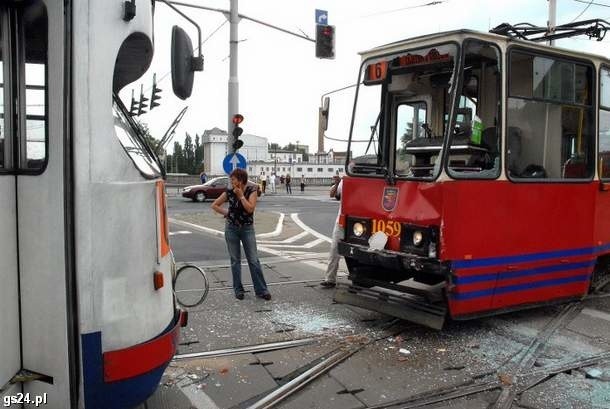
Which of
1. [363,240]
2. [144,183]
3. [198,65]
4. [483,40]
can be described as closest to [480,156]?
[483,40]

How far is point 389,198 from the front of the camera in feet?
19.0

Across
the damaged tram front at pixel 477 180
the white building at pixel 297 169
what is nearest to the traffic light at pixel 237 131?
the damaged tram front at pixel 477 180

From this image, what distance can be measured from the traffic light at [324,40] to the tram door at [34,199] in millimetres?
12756

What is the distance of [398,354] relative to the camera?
201 inches

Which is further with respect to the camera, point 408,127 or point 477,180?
point 408,127

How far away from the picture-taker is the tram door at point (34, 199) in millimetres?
2676

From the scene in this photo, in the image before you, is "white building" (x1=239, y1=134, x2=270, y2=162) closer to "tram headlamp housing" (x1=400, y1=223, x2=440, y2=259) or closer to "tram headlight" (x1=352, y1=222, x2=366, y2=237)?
"tram headlight" (x1=352, y1=222, x2=366, y2=237)

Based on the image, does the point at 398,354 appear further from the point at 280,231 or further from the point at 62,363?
the point at 280,231

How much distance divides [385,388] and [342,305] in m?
2.49

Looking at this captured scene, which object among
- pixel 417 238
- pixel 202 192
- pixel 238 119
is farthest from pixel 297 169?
pixel 417 238

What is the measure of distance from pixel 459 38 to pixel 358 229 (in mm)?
2308

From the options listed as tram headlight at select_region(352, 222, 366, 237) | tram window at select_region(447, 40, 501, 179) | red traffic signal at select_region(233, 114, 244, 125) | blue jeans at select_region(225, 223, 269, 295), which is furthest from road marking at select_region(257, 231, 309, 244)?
tram window at select_region(447, 40, 501, 179)

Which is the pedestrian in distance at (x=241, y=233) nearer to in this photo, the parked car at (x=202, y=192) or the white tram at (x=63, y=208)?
the white tram at (x=63, y=208)

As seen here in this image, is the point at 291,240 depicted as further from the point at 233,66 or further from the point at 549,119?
the point at 549,119
